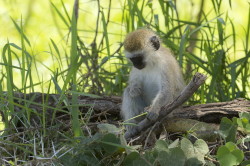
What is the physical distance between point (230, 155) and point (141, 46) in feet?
6.46

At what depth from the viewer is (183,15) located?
10.5 metres

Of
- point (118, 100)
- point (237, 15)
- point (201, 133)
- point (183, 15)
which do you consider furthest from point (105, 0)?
point (201, 133)

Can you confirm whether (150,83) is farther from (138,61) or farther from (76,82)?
(76,82)

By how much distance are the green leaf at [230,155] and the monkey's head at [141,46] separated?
1892mm

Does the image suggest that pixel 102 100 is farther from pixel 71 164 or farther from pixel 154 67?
pixel 71 164

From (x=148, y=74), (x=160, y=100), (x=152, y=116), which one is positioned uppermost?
(x=148, y=74)

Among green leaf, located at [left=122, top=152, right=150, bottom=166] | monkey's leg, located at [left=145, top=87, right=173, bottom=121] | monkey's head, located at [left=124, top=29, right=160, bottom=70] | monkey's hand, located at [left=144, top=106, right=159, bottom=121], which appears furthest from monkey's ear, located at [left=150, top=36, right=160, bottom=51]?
green leaf, located at [left=122, top=152, right=150, bottom=166]

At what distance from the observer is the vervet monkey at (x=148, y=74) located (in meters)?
5.88

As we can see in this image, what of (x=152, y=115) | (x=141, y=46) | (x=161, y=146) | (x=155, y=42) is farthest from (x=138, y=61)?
(x=161, y=146)

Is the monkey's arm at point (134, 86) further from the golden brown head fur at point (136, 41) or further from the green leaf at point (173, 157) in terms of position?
the green leaf at point (173, 157)

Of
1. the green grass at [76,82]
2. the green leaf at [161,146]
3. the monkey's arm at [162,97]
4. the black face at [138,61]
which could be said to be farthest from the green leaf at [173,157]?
the black face at [138,61]

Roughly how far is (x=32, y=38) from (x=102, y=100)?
439cm

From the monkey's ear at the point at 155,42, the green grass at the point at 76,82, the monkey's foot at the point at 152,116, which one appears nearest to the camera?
the green grass at the point at 76,82

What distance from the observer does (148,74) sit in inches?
243
